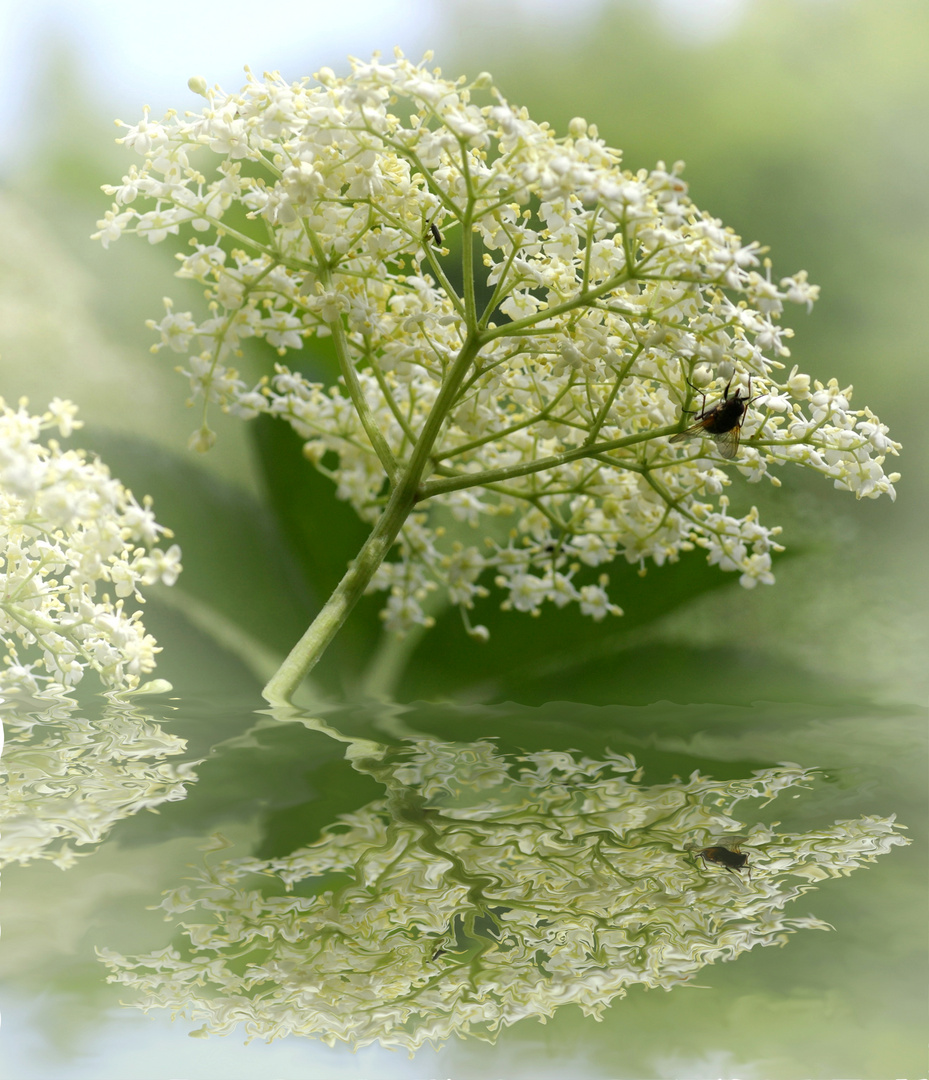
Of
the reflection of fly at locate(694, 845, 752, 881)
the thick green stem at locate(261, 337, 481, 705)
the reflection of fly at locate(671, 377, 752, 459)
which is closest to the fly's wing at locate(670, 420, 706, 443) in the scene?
the reflection of fly at locate(671, 377, 752, 459)

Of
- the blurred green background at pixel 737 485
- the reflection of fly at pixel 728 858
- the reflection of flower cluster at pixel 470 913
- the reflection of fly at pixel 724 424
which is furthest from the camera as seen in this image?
the blurred green background at pixel 737 485

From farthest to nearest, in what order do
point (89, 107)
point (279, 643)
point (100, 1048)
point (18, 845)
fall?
1. point (89, 107)
2. point (279, 643)
3. point (18, 845)
4. point (100, 1048)

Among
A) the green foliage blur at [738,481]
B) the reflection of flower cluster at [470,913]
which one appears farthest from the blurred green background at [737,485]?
the reflection of flower cluster at [470,913]

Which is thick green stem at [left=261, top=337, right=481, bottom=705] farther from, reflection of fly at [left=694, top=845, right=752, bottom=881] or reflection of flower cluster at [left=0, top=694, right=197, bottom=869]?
reflection of fly at [left=694, top=845, right=752, bottom=881]

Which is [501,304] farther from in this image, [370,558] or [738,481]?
[738,481]

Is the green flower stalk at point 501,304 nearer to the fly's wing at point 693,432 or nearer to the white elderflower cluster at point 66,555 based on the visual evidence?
the fly's wing at point 693,432

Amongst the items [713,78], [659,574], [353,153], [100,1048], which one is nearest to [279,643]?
[659,574]

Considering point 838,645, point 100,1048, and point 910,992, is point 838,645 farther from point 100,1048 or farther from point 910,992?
point 100,1048
